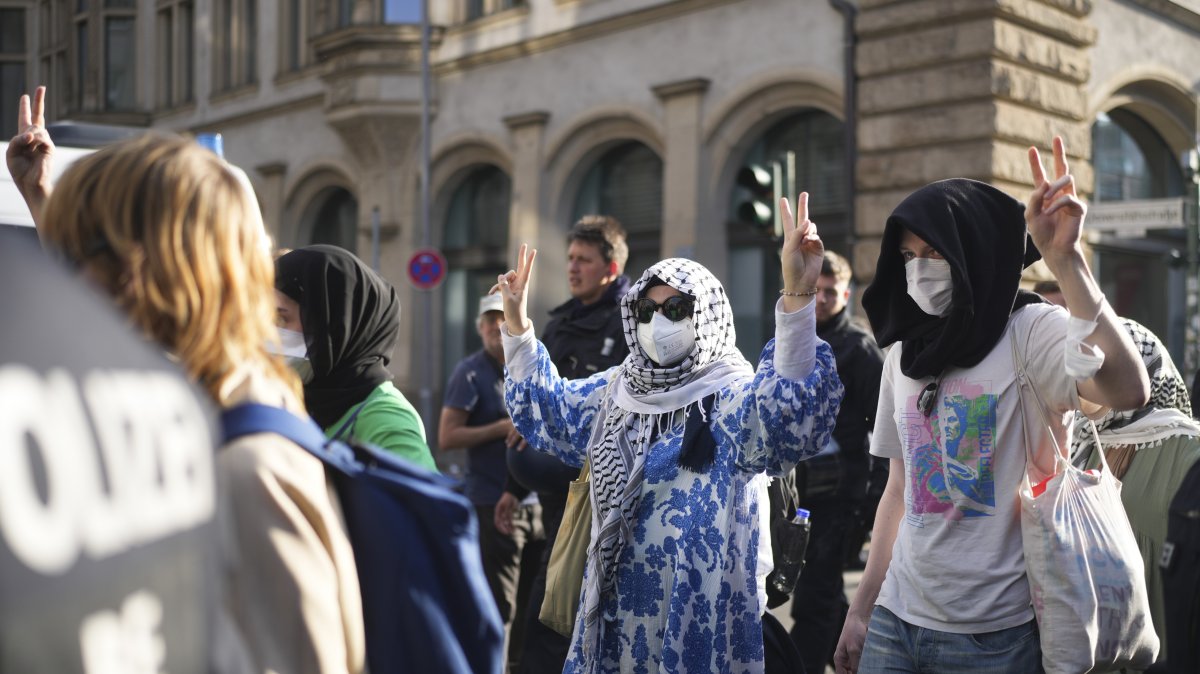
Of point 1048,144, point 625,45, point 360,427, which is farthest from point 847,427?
point 625,45

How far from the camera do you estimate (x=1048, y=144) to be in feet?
44.8

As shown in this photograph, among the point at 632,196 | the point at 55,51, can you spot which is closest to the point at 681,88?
the point at 632,196

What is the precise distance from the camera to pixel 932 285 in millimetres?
3348

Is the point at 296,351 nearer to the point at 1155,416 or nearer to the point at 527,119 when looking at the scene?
the point at 1155,416

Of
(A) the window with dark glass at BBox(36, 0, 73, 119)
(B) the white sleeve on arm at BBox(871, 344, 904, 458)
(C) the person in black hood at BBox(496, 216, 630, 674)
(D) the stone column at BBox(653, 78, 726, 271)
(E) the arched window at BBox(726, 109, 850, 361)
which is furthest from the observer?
(A) the window with dark glass at BBox(36, 0, 73, 119)

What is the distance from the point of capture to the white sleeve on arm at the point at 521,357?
405cm

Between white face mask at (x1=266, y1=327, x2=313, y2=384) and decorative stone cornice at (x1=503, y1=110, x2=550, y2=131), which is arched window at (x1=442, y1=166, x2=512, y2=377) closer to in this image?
decorative stone cornice at (x1=503, y1=110, x2=550, y2=131)

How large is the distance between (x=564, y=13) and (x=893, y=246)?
14889mm

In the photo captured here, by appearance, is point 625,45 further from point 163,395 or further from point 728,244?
point 163,395

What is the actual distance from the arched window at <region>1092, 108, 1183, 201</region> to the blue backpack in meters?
15.8

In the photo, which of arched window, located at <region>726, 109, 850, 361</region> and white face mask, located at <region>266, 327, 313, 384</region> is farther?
arched window, located at <region>726, 109, 850, 361</region>

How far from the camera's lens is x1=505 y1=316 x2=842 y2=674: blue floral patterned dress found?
135 inches

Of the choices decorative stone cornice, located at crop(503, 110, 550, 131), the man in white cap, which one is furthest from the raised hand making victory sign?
decorative stone cornice, located at crop(503, 110, 550, 131)

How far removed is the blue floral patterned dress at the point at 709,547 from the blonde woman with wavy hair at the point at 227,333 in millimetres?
1790
